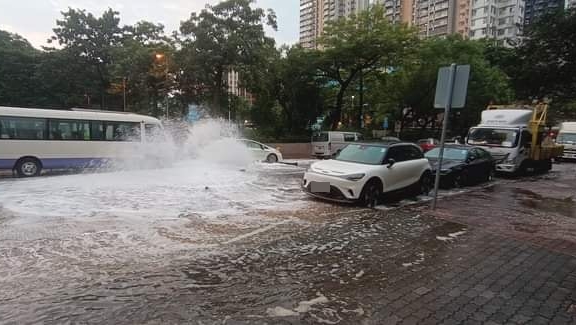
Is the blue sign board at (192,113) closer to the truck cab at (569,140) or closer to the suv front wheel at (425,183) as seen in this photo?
the suv front wheel at (425,183)

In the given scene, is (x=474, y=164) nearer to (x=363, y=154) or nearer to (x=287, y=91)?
(x=363, y=154)

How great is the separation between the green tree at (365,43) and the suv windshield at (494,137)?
10169 millimetres

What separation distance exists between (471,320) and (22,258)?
5.19 metres

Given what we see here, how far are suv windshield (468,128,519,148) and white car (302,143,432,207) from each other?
280 inches

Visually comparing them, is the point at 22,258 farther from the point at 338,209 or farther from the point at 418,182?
the point at 418,182

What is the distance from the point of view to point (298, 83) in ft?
86.5

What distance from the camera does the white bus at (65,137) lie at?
11.8 meters

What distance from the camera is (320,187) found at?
27.1 feet

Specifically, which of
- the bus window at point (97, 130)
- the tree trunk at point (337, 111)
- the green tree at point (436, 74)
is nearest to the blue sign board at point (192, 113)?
the tree trunk at point (337, 111)

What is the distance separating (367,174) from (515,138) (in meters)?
9.97

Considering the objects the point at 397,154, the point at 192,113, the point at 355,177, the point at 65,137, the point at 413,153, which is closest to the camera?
the point at 355,177

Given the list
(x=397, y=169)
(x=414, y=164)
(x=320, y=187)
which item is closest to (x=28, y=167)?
(x=320, y=187)

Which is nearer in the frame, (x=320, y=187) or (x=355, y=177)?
(x=355, y=177)

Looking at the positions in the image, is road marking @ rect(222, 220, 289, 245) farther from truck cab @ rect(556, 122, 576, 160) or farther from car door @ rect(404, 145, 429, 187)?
truck cab @ rect(556, 122, 576, 160)
